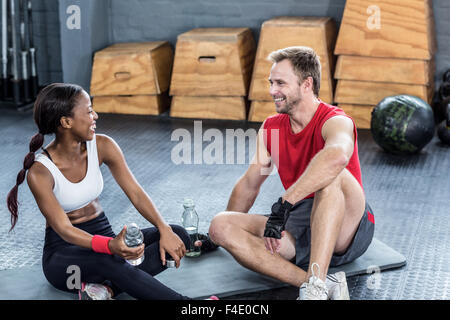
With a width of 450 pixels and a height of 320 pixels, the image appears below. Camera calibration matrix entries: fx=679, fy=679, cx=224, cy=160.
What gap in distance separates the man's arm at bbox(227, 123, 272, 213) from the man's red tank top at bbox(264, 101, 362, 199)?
0.03 metres

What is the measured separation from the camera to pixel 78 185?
2.50 meters

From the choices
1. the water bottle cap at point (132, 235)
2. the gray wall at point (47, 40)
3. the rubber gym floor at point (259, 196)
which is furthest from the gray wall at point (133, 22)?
the water bottle cap at point (132, 235)

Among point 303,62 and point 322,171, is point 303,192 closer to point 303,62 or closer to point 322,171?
point 322,171

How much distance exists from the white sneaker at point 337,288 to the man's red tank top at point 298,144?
0.39m

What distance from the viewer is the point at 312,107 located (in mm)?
2709

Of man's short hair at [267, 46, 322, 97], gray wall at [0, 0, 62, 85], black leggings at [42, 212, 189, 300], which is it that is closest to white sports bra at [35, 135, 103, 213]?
black leggings at [42, 212, 189, 300]

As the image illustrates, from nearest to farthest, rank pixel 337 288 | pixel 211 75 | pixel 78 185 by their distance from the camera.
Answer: pixel 337 288 → pixel 78 185 → pixel 211 75

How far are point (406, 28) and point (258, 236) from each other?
2804mm

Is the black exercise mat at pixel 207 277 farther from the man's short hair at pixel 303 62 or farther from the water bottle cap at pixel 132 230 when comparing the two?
the man's short hair at pixel 303 62

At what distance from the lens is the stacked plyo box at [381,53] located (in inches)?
193

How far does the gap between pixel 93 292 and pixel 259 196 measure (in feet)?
5.20

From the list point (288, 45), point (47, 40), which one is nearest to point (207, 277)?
point (288, 45)

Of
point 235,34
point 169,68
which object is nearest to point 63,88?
point 235,34
